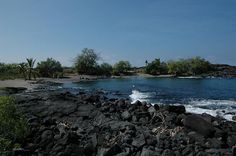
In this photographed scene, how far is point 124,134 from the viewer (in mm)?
21688

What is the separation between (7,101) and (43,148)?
5.48m

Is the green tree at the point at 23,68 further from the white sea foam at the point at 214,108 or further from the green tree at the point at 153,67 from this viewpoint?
the white sea foam at the point at 214,108

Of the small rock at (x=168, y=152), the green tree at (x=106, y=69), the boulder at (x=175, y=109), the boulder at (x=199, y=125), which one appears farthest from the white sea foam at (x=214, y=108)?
the green tree at (x=106, y=69)

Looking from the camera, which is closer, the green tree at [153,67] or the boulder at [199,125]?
the boulder at [199,125]

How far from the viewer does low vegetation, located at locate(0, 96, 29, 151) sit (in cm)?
2016

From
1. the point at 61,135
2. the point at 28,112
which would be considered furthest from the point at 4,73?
the point at 61,135

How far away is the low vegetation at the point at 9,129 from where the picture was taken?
20156mm

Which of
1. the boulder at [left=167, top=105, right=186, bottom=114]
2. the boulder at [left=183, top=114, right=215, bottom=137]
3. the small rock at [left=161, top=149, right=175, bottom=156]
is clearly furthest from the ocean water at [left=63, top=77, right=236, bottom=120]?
the small rock at [left=161, top=149, right=175, bottom=156]

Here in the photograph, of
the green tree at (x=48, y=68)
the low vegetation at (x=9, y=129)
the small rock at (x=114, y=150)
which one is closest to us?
the small rock at (x=114, y=150)

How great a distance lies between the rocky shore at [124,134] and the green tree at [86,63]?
12381 cm

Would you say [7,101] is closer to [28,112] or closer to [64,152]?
[28,112]

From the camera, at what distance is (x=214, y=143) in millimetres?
20078

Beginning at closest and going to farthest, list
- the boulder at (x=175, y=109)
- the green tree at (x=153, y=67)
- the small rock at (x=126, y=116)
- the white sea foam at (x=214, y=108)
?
1. the small rock at (x=126, y=116)
2. the boulder at (x=175, y=109)
3. the white sea foam at (x=214, y=108)
4. the green tree at (x=153, y=67)

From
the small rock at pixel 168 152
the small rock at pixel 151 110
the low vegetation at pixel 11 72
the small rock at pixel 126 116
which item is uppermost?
the low vegetation at pixel 11 72
